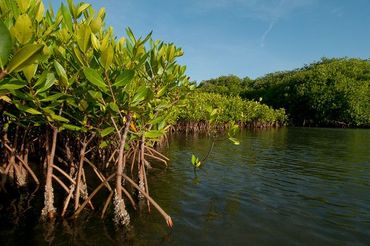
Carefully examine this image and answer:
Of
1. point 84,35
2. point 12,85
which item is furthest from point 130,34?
point 12,85

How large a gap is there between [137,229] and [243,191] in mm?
3090

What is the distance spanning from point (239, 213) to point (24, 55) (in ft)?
16.2

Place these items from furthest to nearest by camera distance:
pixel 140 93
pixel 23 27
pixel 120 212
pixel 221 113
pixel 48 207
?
pixel 221 113, pixel 48 207, pixel 120 212, pixel 140 93, pixel 23 27

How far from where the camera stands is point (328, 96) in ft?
142

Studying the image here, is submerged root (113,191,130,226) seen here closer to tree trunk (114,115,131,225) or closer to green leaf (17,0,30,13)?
tree trunk (114,115,131,225)

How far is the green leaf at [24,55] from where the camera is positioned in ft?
4.72

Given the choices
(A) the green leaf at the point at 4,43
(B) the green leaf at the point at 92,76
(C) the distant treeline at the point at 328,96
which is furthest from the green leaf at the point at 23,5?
(C) the distant treeline at the point at 328,96

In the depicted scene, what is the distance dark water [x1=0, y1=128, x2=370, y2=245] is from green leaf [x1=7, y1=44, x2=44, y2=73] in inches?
136

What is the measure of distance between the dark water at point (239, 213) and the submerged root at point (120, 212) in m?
0.16

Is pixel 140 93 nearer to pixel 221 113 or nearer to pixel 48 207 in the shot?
pixel 48 207

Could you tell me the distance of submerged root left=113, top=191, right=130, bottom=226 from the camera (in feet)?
14.7

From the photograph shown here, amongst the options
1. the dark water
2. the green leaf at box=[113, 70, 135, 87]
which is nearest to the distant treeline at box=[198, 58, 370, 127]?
the dark water

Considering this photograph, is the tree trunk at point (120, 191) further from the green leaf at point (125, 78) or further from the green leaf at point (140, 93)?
the green leaf at point (125, 78)

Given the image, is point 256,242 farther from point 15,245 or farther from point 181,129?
point 181,129
